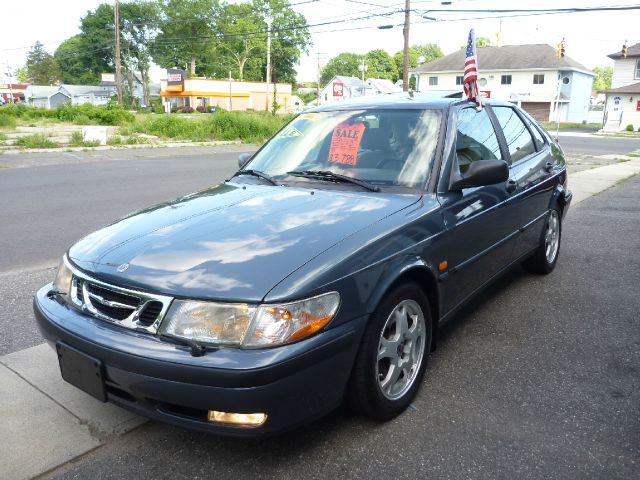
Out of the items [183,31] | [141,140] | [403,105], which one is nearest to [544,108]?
[141,140]

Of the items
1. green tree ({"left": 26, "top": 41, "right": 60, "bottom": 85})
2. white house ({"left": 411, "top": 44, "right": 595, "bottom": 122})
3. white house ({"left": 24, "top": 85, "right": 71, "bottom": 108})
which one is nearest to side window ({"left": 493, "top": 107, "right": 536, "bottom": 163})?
white house ({"left": 411, "top": 44, "right": 595, "bottom": 122})

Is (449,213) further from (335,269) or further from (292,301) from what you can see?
(292,301)

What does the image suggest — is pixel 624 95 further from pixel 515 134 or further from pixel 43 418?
pixel 43 418

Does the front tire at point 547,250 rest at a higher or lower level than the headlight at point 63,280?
lower

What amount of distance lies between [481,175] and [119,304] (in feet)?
6.84

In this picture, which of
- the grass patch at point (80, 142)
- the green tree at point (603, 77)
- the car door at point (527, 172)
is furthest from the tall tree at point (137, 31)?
the green tree at point (603, 77)

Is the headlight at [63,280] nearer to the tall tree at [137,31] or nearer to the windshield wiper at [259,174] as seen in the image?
the windshield wiper at [259,174]

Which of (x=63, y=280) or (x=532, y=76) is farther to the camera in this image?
(x=532, y=76)

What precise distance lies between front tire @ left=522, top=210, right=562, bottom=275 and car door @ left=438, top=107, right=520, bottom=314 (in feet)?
3.26

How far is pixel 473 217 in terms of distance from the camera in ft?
11.3

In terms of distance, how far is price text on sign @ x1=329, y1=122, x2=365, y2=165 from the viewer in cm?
358

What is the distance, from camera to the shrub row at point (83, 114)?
3347cm

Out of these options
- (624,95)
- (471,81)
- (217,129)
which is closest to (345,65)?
(624,95)

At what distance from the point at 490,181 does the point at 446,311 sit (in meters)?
0.81
